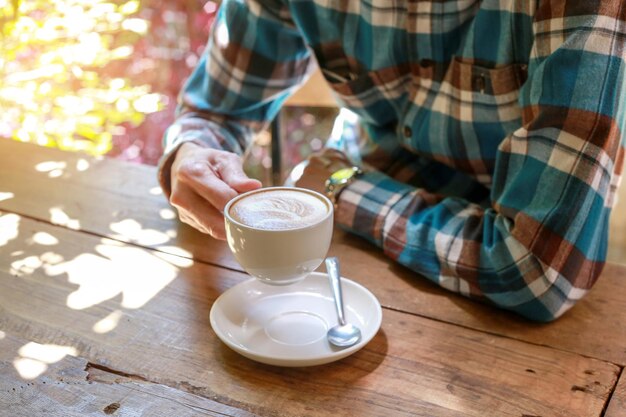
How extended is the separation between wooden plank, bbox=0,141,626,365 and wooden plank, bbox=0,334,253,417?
314mm

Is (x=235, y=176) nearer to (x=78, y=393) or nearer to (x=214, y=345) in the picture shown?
(x=214, y=345)

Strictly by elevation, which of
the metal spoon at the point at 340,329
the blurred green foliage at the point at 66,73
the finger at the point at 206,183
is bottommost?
the blurred green foliage at the point at 66,73

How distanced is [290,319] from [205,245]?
0.28m

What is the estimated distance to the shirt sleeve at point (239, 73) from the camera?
4.50 feet

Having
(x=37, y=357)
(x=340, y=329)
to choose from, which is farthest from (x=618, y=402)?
(x=37, y=357)

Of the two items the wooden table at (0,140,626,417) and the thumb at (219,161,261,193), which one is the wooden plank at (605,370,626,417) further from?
the thumb at (219,161,261,193)

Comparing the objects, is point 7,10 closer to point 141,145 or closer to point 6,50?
point 6,50

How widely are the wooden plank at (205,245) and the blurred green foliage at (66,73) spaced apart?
1097 mm

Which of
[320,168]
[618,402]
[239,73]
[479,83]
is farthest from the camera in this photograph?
[239,73]

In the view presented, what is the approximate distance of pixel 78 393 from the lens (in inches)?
32.7

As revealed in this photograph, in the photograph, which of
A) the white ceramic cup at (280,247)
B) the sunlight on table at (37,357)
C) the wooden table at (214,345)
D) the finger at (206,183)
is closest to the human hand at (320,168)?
the wooden table at (214,345)

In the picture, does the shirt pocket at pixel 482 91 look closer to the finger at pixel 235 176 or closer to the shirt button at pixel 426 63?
the shirt button at pixel 426 63

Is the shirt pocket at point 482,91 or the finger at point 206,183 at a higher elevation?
the shirt pocket at point 482,91

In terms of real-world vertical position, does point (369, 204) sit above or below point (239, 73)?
below
